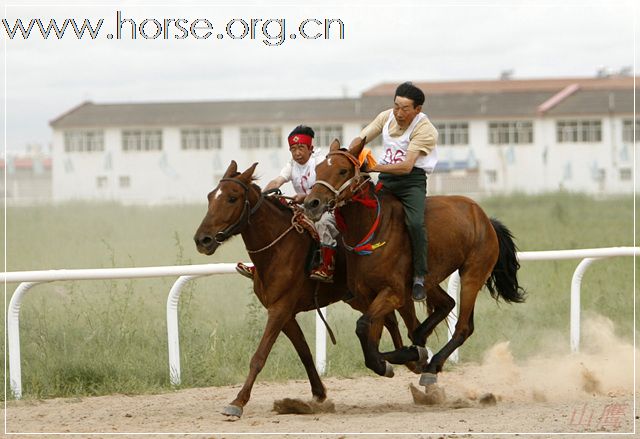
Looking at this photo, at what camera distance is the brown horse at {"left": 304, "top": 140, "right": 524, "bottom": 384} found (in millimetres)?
8039

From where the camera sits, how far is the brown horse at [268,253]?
8148mm

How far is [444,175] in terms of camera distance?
6462cm

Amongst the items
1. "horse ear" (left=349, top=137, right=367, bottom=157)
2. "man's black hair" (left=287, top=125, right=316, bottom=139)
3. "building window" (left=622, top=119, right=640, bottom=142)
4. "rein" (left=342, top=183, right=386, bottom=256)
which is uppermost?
"building window" (left=622, top=119, right=640, bottom=142)

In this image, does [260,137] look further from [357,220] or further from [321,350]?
[357,220]

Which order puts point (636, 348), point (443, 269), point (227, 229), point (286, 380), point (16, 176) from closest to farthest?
1. point (227, 229)
2. point (443, 269)
3. point (286, 380)
4. point (636, 348)
5. point (16, 176)

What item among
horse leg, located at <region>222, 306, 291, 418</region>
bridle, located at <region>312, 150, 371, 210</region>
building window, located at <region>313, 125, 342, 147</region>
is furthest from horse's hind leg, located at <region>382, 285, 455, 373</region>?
building window, located at <region>313, 125, 342, 147</region>

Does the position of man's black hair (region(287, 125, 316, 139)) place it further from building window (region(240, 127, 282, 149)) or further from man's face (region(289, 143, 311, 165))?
building window (region(240, 127, 282, 149))

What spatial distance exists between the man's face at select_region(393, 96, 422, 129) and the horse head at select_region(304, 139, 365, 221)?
0.47 meters

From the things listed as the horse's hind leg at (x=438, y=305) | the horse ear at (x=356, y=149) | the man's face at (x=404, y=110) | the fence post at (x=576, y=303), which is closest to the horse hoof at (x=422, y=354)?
the horse's hind leg at (x=438, y=305)

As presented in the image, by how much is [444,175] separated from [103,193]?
1958 cm

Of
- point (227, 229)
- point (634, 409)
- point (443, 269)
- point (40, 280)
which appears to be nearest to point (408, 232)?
point (443, 269)

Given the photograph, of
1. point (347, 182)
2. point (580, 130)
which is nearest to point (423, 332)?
point (347, 182)

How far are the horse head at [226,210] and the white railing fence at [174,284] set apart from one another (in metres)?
1.56

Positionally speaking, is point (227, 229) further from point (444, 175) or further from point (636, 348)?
point (444, 175)
